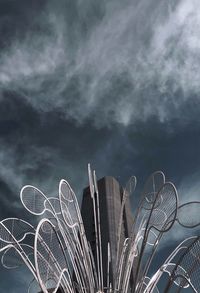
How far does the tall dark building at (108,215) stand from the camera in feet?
182

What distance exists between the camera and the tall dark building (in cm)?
5553

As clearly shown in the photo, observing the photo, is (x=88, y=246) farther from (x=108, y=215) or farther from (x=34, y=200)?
(x=108, y=215)

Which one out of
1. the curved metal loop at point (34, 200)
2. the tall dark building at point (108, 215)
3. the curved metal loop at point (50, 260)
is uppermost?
the tall dark building at point (108, 215)

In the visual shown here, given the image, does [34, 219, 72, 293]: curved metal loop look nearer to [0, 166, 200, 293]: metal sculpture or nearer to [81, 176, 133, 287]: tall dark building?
[0, 166, 200, 293]: metal sculpture

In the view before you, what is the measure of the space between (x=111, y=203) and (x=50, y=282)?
3489 cm

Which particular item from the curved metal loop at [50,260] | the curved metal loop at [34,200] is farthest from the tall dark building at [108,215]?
the curved metal loop at [34,200]

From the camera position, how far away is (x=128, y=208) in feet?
216

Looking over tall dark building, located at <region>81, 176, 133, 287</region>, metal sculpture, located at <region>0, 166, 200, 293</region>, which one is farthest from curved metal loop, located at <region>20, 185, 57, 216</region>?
tall dark building, located at <region>81, 176, 133, 287</region>

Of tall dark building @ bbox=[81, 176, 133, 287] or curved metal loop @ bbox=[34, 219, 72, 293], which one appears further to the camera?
tall dark building @ bbox=[81, 176, 133, 287]

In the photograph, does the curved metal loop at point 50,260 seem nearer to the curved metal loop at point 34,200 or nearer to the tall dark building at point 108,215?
the curved metal loop at point 34,200

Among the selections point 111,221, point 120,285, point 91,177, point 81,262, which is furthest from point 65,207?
point 111,221

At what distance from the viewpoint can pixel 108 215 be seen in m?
58.8

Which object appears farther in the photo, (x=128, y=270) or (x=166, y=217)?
(x=166, y=217)

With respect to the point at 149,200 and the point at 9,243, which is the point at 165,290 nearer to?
the point at 149,200
